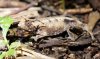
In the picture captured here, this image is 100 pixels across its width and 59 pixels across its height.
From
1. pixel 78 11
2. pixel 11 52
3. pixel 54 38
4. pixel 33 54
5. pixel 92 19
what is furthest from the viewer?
pixel 78 11

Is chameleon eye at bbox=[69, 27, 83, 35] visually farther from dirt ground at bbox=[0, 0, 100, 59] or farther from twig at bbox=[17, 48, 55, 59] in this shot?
twig at bbox=[17, 48, 55, 59]

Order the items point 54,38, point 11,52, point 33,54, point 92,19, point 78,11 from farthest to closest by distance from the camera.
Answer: point 78,11 < point 92,19 < point 54,38 < point 33,54 < point 11,52

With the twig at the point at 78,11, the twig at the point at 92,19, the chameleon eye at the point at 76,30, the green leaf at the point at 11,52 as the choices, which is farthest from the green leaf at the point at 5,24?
the twig at the point at 78,11

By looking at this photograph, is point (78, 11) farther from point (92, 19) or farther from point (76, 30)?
point (76, 30)

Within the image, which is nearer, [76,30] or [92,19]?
[76,30]

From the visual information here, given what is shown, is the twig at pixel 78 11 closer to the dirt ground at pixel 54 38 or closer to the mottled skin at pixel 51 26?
the dirt ground at pixel 54 38

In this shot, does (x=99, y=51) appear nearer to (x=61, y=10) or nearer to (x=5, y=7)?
(x=61, y=10)

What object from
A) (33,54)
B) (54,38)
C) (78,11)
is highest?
(78,11)

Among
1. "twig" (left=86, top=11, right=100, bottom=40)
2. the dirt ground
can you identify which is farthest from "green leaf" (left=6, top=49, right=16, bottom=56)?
"twig" (left=86, top=11, right=100, bottom=40)

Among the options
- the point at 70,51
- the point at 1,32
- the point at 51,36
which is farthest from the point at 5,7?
the point at 70,51

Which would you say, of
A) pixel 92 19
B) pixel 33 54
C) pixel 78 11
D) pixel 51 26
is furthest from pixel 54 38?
pixel 78 11

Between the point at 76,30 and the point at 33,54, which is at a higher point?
the point at 76,30
